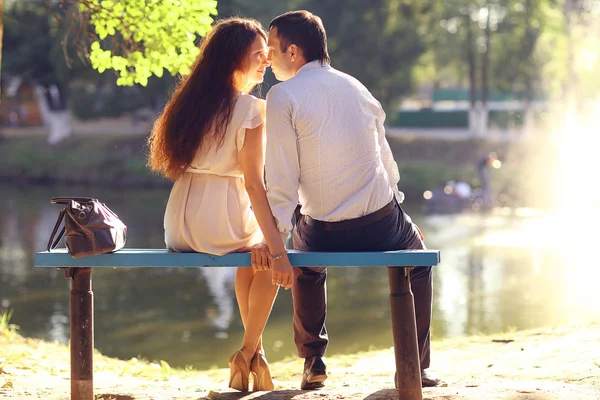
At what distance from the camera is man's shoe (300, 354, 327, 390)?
450 cm

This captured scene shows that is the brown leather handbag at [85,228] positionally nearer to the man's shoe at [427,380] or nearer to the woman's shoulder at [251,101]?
the woman's shoulder at [251,101]

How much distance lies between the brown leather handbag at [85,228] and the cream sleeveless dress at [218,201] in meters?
0.35

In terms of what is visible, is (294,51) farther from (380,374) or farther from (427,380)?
(380,374)

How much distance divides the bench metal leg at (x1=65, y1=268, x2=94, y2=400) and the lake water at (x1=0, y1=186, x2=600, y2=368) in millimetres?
4276

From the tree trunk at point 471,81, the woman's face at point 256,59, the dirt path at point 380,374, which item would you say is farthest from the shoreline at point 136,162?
the woman's face at point 256,59

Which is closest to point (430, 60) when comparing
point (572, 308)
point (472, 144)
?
point (472, 144)

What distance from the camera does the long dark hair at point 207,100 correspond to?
4.20 metres

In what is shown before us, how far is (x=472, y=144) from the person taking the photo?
3009 cm

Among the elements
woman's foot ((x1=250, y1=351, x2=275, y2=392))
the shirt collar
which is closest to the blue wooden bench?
woman's foot ((x1=250, y1=351, x2=275, y2=392))

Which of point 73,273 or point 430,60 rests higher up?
point 430,60

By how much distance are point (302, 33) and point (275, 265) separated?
0.97 meters

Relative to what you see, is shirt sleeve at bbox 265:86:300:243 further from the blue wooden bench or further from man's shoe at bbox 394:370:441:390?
man's shoe at bbox 394:370:441:390

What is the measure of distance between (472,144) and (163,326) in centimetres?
2055

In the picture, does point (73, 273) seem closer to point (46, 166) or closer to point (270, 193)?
point (270, 193)
